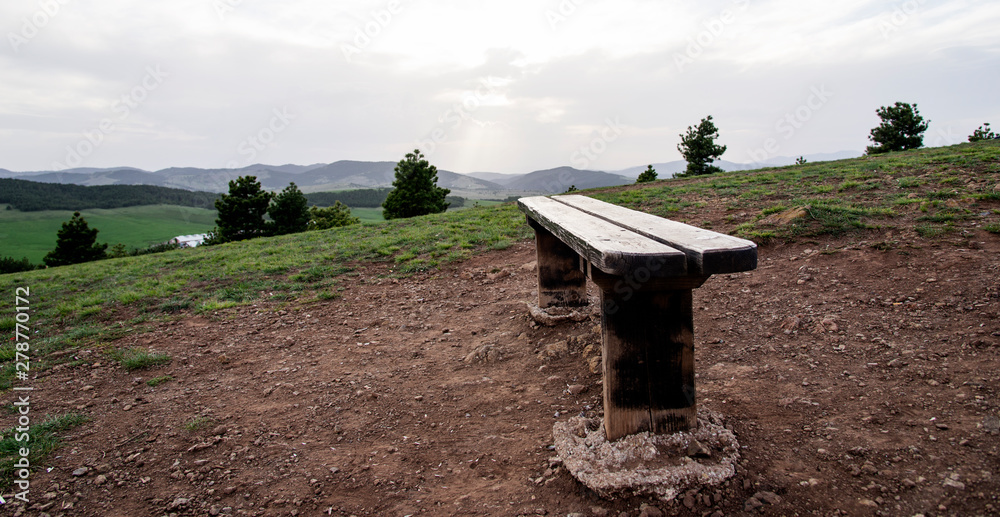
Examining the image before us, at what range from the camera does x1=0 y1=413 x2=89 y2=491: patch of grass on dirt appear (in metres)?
2.76

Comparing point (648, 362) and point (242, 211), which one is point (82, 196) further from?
point (648, 362)

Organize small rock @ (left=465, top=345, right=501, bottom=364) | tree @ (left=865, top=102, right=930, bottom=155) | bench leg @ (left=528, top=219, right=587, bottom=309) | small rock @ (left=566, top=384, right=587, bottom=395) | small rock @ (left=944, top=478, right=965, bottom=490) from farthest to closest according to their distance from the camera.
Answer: tree @ (left=865, top=102, right=930, bottom=155)
bench leg @ (left=528, top=219, right=587, bottom=309)
small rock @ (left=465, top=345, right=501, bottom=364)
small rock @ (left=566, top=384, right=587, bottom=395)
small rock @ (left=944, top=478, right=965, bottom=490)

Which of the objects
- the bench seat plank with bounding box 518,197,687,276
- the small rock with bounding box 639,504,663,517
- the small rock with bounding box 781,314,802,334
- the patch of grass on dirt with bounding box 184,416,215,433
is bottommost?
the small rock with bounding box 639,504,663,517

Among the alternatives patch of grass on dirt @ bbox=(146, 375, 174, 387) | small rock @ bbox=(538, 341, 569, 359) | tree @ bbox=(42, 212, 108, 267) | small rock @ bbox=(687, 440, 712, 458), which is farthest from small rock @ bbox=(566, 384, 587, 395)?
tree @ bbox=(42, 212, 108, 267)

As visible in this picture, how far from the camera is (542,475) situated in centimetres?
249

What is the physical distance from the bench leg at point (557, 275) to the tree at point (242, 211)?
130ft

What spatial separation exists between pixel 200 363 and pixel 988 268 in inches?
270

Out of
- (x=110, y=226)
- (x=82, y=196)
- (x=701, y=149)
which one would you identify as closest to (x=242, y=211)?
(x=701, y=149)

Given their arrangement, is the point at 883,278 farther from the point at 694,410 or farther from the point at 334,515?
the point at 334,515

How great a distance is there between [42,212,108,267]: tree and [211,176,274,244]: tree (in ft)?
26.6

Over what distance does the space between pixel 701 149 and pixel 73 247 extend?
1756 inches

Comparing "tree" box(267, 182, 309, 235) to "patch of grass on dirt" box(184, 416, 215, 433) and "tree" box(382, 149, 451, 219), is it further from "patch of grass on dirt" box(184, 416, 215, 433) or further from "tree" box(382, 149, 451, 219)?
"patch of grass on dirt" box(184, 416, 215, 433)

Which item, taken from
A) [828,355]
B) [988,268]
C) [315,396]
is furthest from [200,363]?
[988,268]

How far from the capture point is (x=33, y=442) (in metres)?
3.02
